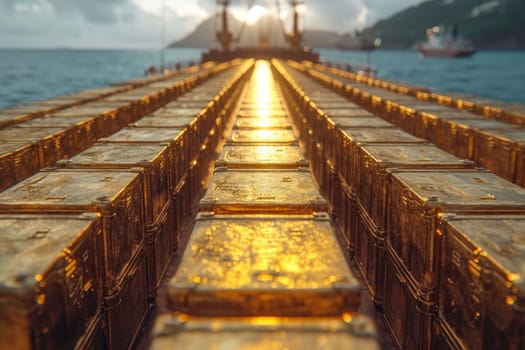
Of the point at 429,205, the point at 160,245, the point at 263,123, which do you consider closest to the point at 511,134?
the point at 263,123

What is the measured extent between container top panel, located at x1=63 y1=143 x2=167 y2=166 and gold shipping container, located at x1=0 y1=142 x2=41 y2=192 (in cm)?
111

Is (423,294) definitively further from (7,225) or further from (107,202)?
(7,225)

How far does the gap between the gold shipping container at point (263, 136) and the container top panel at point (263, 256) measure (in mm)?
3986

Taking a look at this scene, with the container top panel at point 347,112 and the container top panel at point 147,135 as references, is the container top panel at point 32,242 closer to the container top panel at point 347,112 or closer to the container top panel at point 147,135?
the container top panel at point 147,135

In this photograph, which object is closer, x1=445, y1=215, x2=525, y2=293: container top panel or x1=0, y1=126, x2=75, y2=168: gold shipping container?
x1=445, y1=215, x2=525, y2=293: container top panel

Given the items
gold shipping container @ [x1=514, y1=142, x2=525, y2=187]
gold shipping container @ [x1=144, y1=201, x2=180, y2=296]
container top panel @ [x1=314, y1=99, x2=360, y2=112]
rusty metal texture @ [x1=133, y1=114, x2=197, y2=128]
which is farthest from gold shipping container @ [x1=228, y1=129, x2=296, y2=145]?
container top panel @ [x1=314, y1=99, x2=360, y2=112]

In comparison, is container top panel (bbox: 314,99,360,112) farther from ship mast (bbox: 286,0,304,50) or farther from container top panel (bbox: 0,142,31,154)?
ship mast (bbox: 286,0,304,50)

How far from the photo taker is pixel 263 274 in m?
3.45

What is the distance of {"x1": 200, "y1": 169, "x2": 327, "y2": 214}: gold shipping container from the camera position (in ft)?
15.8

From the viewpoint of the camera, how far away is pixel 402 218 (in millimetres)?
5551

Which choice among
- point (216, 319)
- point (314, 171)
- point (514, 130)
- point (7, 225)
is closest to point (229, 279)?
point (216, 319)

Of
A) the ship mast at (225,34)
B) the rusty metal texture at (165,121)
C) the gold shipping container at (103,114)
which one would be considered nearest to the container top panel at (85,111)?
the gold shipping container at (103,114)

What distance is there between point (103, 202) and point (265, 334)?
2459mm

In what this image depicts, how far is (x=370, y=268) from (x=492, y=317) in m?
3.58
